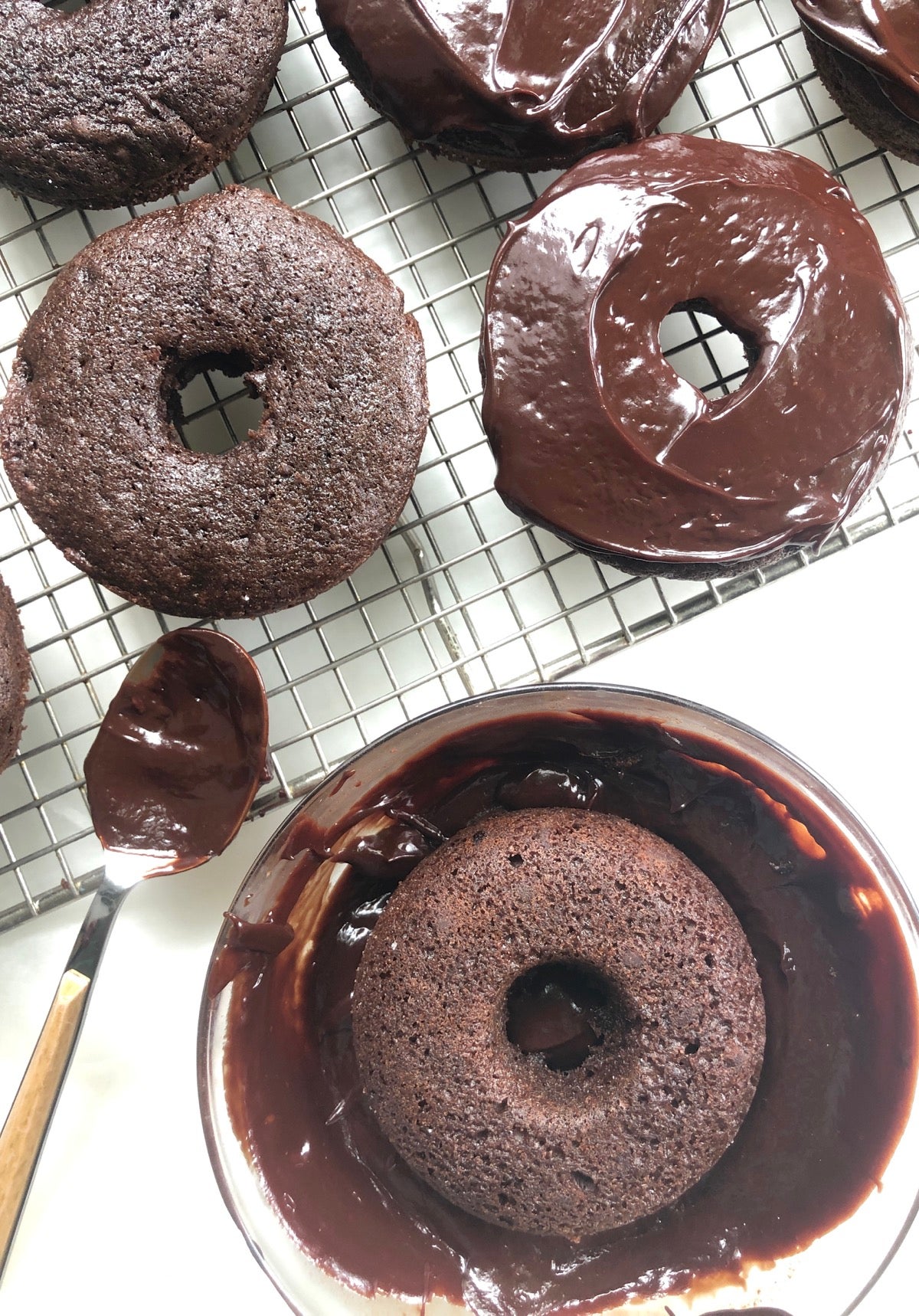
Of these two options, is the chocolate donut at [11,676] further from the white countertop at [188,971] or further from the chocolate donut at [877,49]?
the chocolate donut at [877,49]

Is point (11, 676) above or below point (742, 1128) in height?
above

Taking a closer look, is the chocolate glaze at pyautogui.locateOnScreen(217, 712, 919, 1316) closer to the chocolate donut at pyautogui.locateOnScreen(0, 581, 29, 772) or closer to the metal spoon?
the metal spoon

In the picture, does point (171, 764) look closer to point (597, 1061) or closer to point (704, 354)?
point (597, 1061)

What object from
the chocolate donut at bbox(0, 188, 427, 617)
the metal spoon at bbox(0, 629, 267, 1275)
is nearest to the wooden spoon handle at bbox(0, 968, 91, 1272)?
the metal spoon at bbox(0, 629, 267, 1275)

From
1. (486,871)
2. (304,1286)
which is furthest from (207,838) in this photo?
(304,1286)

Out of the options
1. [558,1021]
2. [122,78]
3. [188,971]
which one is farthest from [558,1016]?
[122,78]
